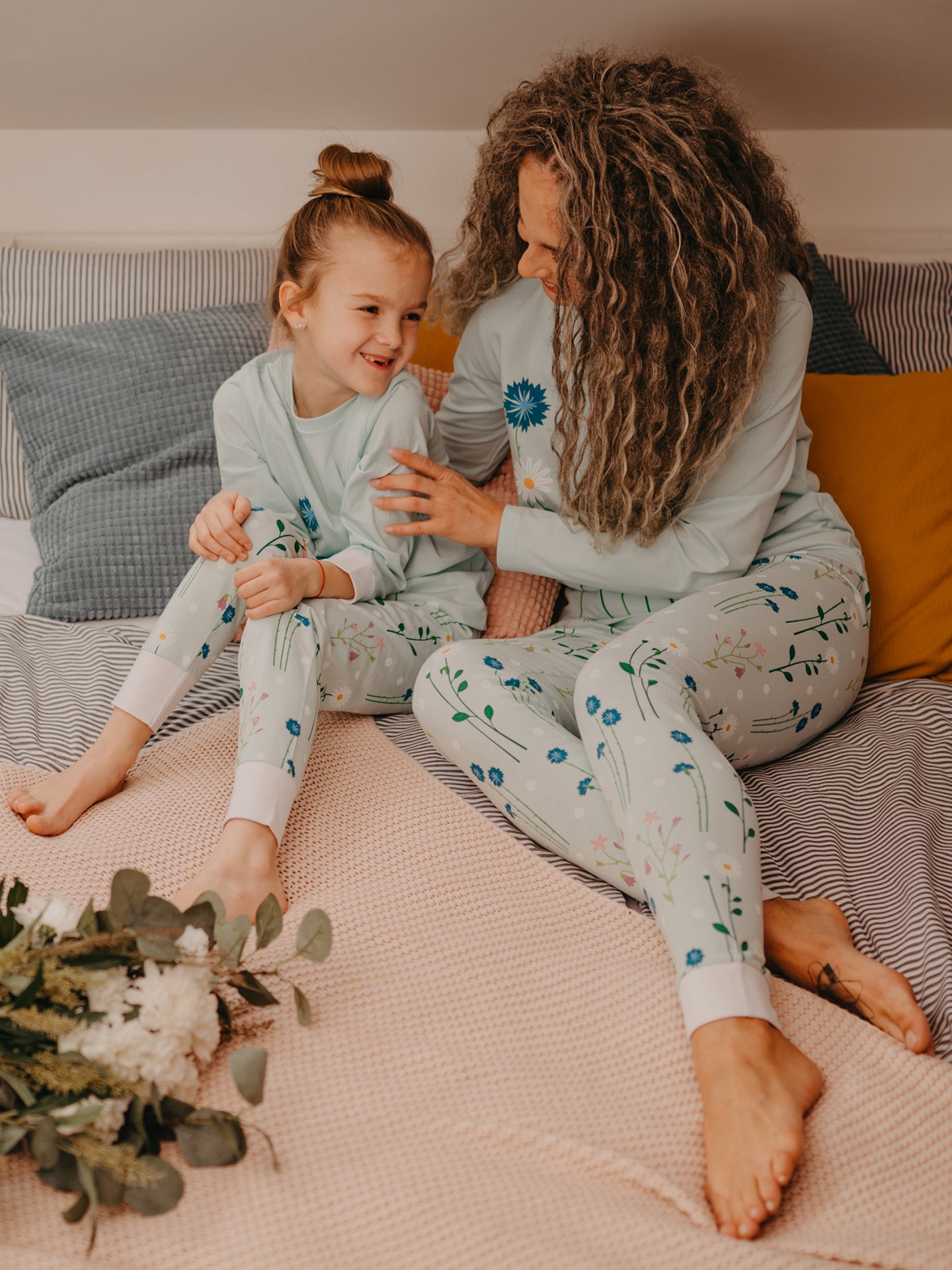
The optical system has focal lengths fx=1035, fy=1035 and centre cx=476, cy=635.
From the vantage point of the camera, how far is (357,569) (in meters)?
1.29

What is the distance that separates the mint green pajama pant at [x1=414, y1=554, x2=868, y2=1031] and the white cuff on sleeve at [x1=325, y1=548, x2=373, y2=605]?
7.1 inches

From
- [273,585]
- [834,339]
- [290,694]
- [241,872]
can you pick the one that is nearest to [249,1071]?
[241,872]

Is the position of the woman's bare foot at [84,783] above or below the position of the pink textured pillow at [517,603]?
below

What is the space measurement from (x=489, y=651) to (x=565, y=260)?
44 cm

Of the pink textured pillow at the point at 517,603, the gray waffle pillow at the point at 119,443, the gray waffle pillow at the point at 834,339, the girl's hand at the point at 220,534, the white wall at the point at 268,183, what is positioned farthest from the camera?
the white wall at the point at 268,183

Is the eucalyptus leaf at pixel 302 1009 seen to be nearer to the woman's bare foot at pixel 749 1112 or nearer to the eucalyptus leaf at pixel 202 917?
the eucalyptus leaf at pixel 202 917

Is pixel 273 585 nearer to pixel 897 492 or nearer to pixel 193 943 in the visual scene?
pixel 193 943

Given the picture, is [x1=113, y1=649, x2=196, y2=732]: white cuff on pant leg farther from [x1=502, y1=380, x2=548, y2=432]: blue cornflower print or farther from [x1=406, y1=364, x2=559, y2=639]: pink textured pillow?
[x1=502, y1=380, x2=548, y2=432]: blue cornflower print

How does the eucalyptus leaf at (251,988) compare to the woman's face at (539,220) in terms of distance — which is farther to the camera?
the woman's face at (539,220)

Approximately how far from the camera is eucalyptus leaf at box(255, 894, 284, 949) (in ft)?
2.58

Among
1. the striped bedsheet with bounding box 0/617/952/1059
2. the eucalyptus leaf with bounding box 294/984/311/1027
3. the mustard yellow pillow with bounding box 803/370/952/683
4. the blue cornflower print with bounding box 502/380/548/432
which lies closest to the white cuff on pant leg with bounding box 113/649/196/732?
the striped bedsheet with bounding box 0/617/952/1059

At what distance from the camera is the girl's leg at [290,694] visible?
3.20ft

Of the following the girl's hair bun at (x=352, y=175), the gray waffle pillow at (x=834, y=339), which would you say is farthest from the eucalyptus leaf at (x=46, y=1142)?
the gray waffle pillow at (x=834, y=339)

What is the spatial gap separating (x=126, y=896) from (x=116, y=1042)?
0.33 feet
